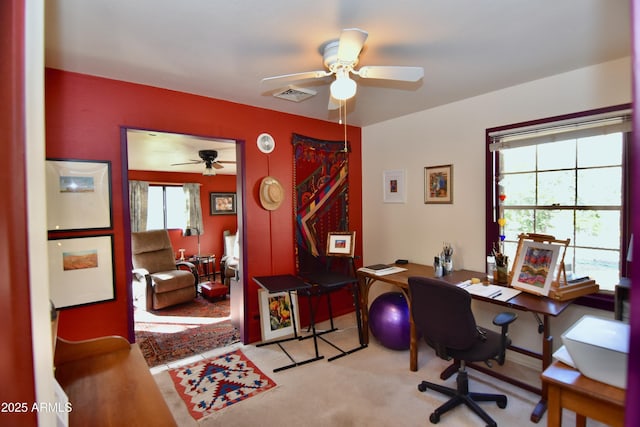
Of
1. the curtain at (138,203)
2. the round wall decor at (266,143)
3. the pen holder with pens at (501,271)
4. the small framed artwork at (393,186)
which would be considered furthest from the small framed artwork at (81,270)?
the curtain at (138,203)

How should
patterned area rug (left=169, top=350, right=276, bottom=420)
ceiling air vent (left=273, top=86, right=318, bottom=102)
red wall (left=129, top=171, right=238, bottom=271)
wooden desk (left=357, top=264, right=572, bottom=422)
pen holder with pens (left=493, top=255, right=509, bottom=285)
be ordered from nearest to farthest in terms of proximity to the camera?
wooden desk (left=357, top=264, right=572, bottom=422) < patterned area rug (left=169, top=350, right=276, bottom=420) < pen holder with pens (left=493, top=255, right=509, bottom=285) < ceiling air vent (left=273, top=86, right=318, bottom=102) < red wall (left=129, top=171, right=238, bottom=271)

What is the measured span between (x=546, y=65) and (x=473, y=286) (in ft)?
5.65

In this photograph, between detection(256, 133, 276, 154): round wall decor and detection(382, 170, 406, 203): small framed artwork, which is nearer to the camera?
detection(256, 133, 276, 154): round wall decor

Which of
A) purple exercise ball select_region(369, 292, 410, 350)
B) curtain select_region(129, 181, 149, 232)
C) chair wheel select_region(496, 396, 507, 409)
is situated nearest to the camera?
chair wheel select_region(496, 396, 507, 409)

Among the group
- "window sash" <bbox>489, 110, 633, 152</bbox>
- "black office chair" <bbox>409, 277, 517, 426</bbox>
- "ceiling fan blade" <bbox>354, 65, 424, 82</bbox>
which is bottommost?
"black office chair" <bbox>409, 277, 517, 426</bbox>

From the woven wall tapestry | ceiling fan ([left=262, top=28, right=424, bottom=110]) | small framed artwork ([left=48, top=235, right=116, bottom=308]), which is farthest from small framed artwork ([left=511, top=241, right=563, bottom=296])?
small framed artwork ([left=48, top=235, right=116, bottom=308])

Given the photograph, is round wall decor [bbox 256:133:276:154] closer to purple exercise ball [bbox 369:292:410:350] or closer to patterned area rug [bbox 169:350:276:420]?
purple exercise ball [bbox 369:292:410:350]

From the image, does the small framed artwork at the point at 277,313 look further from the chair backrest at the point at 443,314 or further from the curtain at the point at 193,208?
the curtain at the point at 193,208

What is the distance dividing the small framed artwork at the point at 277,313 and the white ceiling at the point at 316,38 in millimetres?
2055

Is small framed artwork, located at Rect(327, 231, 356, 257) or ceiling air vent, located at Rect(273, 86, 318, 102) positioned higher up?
ceiling air vent, located at Rect(273, 86, 318, 102)

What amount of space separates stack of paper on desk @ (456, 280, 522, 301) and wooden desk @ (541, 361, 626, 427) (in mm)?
1056

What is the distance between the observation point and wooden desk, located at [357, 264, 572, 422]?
200cm

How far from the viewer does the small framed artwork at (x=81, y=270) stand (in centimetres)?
215

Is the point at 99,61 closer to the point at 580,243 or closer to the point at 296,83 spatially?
the point at 296,83
